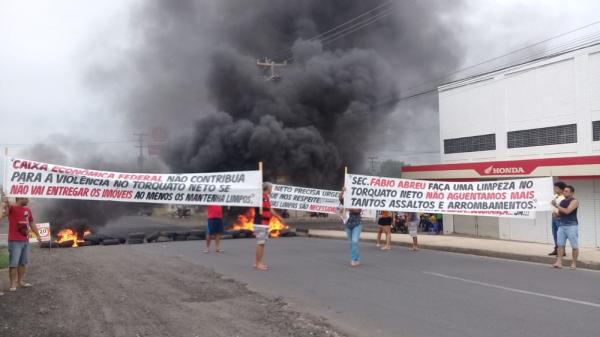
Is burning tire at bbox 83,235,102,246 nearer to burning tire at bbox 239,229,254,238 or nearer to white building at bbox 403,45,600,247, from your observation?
burning tire at bbox 239,229,254,238

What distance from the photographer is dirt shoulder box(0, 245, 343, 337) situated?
5.06m

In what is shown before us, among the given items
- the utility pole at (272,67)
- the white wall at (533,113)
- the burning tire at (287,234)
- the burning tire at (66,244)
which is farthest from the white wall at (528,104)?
the burning tire at (66,244)

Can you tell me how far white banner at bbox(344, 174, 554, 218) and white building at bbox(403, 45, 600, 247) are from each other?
5795 millimetres

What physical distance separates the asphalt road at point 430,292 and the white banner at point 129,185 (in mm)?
1440

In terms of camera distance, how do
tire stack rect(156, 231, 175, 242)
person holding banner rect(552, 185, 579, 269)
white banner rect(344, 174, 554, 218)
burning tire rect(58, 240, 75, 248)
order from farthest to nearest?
tire stack rect(156, 231, 175, 242)
burning tire rect(58, 240, 75, 248)
white banner rect(344, 174, 554, 218)
person holding banner rect(552, 185, 579, 269)

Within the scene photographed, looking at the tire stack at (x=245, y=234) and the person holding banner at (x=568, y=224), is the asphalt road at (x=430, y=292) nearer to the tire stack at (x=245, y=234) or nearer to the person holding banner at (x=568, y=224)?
the person holding banner at (x=568, y=224)

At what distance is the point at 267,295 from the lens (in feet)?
22.6

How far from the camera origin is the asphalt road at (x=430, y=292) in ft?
17.5

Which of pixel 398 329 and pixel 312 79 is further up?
pixel 312 79

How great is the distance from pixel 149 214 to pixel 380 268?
4579cm

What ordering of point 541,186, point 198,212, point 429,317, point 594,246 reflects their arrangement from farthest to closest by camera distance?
point 198,212 < point 594,246 < point 541,186 < point 429,317

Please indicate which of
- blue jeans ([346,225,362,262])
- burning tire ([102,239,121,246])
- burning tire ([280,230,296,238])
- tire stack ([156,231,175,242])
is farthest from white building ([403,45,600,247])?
burning tire ([102,239,121,246])

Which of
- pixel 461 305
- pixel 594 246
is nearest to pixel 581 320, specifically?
pixel 461 305

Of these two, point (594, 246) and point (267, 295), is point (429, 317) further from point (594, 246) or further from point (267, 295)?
point (594, 246)
